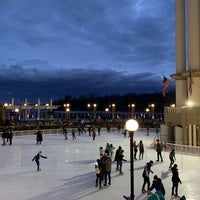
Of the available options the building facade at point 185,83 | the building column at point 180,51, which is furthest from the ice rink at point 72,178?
the building column at point 180,51

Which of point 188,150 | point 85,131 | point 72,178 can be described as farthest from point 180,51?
point 72,178

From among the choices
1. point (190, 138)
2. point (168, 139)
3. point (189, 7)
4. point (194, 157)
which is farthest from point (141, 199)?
point (189, 7)

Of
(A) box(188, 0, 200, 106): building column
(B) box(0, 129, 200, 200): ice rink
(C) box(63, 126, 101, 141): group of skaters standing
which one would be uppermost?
(A) box(188, 0, 200, 106): building column

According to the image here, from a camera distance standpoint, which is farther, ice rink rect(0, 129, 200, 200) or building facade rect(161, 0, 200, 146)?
building facade rect(161, 0, 200, 146)

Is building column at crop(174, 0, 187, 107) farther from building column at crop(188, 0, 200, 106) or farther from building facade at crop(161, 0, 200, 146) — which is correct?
building column at crop(188, 0, 200, 106)

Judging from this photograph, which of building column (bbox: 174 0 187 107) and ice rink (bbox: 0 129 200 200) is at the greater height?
building column (bbox: 174 0 187 107)

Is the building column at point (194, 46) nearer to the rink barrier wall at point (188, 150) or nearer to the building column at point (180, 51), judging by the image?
the building column at point (180, 51)

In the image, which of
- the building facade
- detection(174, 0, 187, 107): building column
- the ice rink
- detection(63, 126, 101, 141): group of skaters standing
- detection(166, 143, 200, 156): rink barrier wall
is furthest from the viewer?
detection(174, 0, 187, 107): building column

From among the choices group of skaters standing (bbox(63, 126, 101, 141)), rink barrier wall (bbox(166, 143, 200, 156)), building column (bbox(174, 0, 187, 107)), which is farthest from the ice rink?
building column (bbox(174, 0, 187, 107))

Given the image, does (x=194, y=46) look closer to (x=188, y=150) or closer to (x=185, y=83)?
(x=185, y=83)

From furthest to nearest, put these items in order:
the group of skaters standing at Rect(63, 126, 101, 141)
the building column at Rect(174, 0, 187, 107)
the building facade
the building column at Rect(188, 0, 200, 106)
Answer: the building column at Rect(174, 0, 187, 107) → the group of skaters standing at Rect(63, 126, 101, 141) → the building column at Rect(188, 0, 200, 106) → the building facade

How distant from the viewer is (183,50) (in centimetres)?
3834

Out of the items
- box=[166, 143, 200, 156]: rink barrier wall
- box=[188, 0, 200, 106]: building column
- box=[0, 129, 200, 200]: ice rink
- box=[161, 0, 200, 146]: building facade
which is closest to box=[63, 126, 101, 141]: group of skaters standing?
box=[161, 0, 200, 146]: building facade

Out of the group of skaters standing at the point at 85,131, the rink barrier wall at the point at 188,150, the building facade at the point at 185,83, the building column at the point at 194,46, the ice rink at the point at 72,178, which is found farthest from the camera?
the group of skaters standing at the point at 85,131
